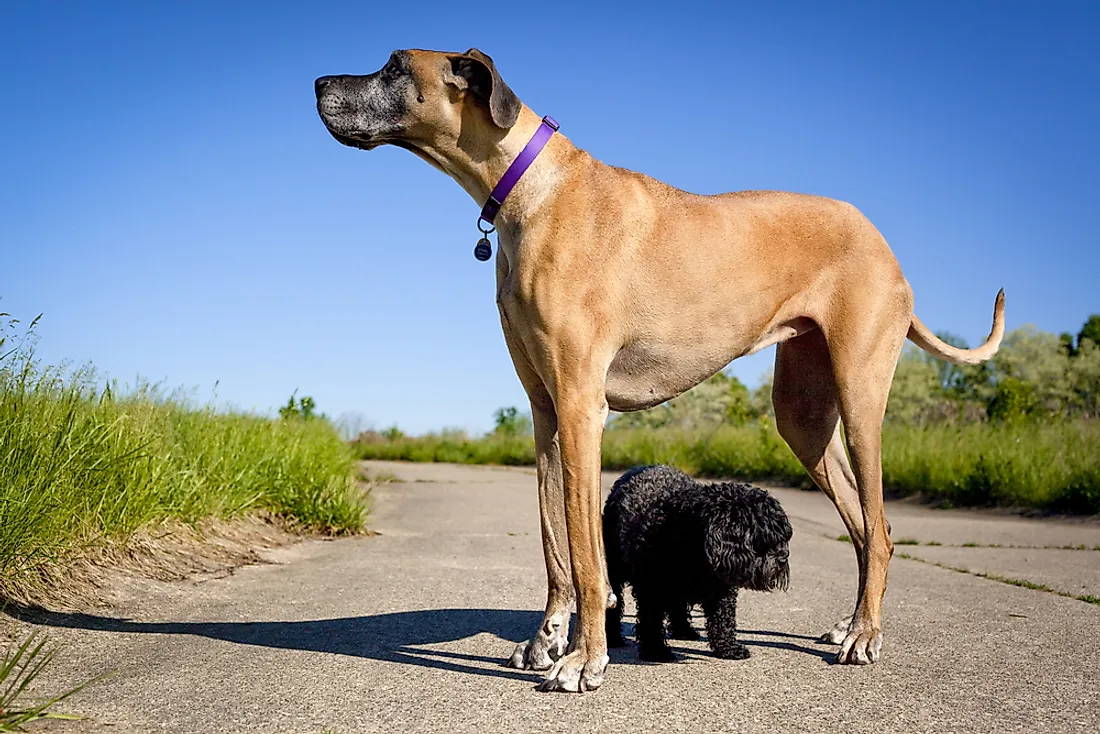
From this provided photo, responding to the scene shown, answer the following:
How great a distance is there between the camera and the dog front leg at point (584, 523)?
150 inches

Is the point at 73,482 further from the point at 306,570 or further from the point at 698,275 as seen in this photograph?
the point at 698,275

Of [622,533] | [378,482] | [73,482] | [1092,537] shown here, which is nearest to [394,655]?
[622,533]

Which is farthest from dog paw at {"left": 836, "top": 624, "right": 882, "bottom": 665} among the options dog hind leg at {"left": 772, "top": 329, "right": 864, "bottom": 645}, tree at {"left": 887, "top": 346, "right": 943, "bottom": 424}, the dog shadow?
tree at {"left": 887, "top": 346, "right": 943, "bottom": 424}

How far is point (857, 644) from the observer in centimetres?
435

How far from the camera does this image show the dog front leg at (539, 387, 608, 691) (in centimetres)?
381

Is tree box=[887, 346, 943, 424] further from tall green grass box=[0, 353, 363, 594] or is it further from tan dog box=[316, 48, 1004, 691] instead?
tan dog box=[316, 48, 1004, 691]

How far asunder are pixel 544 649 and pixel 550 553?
0.42 m

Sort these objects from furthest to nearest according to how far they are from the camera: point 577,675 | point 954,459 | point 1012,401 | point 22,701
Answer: point 1012,401 < point 954,459 < point 577,675 < point 22,701

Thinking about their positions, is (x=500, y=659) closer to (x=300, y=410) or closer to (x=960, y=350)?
(x=960, y=350)

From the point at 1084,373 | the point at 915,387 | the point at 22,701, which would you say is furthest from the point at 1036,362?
the point at 22,701

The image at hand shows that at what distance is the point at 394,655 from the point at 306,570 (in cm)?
259

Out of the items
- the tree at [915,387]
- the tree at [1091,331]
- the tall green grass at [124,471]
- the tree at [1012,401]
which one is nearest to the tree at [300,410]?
the tall green grass at [124,471]

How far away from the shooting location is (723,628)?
14.3ft

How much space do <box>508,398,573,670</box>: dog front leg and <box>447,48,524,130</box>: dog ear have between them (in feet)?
4.13
